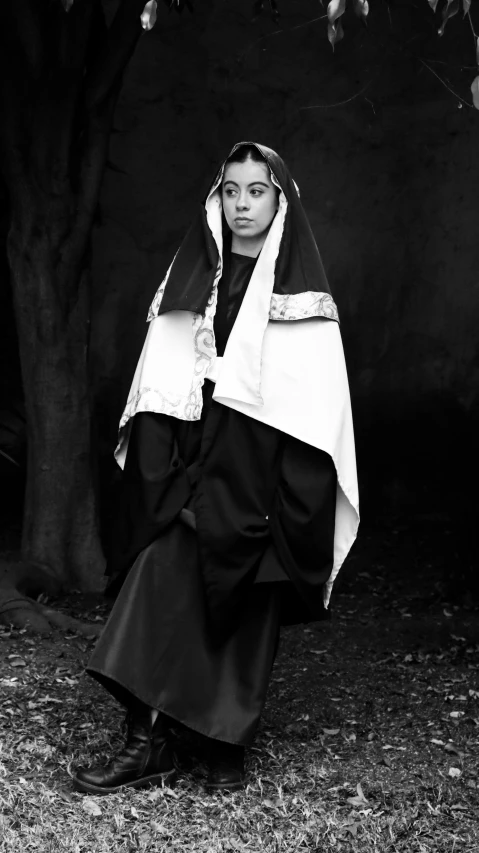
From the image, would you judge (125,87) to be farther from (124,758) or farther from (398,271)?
(124,758)

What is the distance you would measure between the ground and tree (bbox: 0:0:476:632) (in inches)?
14.8

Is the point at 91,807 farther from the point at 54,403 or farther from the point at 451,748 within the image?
the point at 54,403

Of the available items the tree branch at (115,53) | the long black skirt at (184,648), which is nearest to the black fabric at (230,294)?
the long black skirt at (184,648)

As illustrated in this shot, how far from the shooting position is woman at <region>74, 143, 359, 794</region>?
10.9 ft

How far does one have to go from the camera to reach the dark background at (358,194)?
21.6 feet

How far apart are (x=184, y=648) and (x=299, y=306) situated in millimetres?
1043

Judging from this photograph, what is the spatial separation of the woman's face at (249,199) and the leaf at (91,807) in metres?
1.68

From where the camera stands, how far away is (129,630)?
3.29m

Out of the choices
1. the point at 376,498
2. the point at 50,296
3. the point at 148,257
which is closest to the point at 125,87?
the point at 148,257

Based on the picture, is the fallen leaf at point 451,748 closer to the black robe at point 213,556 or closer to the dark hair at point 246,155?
the black robe at point 213,556

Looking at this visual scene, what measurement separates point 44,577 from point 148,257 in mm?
2145

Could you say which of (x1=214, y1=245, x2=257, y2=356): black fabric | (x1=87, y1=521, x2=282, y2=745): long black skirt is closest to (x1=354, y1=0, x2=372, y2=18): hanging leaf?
(x1=214, y1=245, x2=257, y2=356): black fabric

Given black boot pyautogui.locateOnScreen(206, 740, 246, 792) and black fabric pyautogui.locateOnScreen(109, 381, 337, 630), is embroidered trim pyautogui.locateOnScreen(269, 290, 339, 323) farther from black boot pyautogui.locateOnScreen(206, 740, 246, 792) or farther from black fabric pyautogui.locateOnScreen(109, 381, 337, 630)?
black boot pyautogui.locateOnScreen(206, 740, 246, 792)

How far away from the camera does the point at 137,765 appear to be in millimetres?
3336
